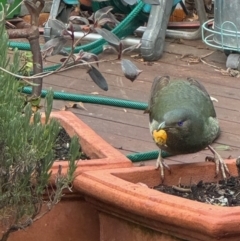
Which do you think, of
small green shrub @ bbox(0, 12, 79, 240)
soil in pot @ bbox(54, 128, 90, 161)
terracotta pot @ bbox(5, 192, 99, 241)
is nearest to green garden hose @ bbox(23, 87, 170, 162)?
soil in pot @ bbox(54, 128, 90, 161)

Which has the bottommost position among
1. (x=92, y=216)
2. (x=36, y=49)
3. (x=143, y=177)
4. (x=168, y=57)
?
(x=168, y=57)

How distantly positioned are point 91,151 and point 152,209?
0.62 meters

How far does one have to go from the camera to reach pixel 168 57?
5324mm

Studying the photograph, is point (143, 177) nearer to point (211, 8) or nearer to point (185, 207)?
point (185, 207)

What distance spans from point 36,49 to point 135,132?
1072 mm

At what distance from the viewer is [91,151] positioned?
2859mm

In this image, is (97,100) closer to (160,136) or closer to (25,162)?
(160,136)

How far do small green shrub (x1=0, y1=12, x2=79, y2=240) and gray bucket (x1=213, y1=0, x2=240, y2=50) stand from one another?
2.81 meters

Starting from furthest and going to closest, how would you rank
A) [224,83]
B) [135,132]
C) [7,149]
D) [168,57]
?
[168,57] → [224,83] → [135,132] → [7,149]

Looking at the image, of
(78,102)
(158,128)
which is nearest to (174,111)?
(158,128)

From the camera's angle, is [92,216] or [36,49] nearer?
[92,216]

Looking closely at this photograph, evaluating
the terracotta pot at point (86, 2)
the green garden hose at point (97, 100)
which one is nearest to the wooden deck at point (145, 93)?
the green garden hose at point (97, 100)

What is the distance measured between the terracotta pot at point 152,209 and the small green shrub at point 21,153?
0.18 m

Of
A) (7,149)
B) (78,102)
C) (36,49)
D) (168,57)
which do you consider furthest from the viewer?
(168,57)
